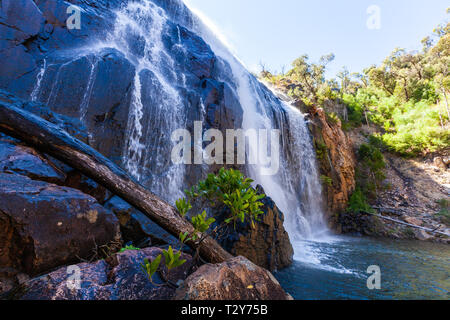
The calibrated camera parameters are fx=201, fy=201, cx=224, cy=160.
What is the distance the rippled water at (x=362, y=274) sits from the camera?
14.0 ft

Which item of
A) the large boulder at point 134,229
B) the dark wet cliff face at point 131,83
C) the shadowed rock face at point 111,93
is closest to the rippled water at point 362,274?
the shadowed rock face at point 111,93

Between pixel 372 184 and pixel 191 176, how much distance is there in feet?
53.3

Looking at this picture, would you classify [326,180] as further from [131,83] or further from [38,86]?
[38,86]

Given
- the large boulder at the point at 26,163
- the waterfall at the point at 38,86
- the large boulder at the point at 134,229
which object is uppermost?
the waterfall at the point at 38,86

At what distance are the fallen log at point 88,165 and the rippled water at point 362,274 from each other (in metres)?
2.53

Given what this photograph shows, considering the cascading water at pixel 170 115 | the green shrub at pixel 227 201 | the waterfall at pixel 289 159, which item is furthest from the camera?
the waterfall at pixel 289 159

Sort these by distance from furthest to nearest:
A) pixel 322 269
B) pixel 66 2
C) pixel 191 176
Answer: pixel 66 2 < pixel 191 176 < pixel 322 269

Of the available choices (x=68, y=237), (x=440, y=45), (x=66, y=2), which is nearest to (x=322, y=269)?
(x=68, y=237)

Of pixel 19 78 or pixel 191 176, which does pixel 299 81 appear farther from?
pixel 19 78

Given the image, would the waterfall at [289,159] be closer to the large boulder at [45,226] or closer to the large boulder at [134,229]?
the large boulder at [134,229]

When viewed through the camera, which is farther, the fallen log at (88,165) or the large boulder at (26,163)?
the fallen log at (88,165)

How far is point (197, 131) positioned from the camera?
8.24 m
